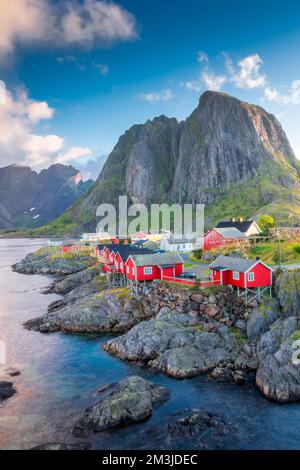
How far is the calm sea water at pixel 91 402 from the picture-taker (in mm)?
27322

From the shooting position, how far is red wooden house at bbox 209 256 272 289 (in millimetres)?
48500

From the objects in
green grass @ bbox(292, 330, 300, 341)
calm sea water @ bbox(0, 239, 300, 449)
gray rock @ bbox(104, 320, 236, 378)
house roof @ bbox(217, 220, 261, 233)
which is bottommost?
calm sea water @ bbox(0, 239, 300, 449)

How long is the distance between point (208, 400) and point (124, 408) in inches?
302

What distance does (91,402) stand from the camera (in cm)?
3300

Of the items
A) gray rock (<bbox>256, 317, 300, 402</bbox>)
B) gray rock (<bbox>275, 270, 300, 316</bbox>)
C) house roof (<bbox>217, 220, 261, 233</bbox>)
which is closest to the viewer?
gray rock (<bbox>256, 317, 300, 402</bbox>)

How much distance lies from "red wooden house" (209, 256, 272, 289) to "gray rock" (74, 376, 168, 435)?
20234 millimetres

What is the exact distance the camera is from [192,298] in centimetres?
5066

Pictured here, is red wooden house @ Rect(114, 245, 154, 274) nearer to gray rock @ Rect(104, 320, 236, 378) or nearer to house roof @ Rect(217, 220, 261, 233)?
gray rock @ Rect(104, 320, 236, 378)

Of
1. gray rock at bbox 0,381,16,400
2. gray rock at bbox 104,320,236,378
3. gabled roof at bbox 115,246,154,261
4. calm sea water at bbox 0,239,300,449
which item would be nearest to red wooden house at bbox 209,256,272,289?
gray rock at bbox 104,320,236,378

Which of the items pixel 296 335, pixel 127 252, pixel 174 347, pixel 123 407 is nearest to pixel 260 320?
pixel 296 335

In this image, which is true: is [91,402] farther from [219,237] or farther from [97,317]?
[219,237]

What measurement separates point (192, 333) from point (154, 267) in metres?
17.2
